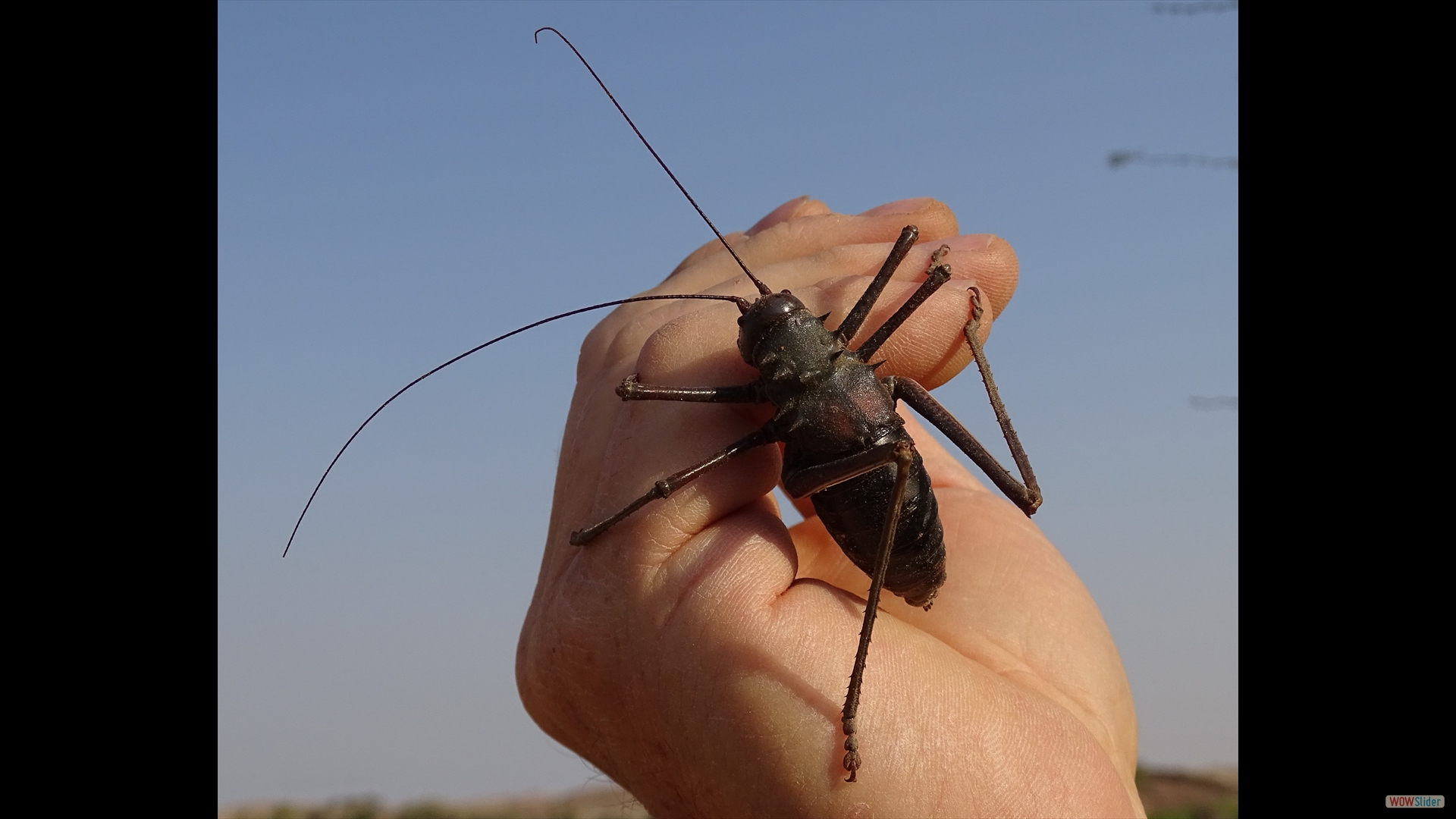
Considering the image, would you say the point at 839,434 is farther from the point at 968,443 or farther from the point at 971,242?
the point at 971,242

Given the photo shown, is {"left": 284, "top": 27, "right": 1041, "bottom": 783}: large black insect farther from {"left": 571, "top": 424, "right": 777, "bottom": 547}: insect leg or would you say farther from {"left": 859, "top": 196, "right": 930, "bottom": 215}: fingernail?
{"left": 859, "top": 196, "right": 930, "bottom": 215}: fingernail

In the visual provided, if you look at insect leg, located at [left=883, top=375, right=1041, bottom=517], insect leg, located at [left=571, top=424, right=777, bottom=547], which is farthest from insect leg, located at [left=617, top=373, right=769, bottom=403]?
insect leg, located at [left=883, top=375, right=1041, bottom=517]

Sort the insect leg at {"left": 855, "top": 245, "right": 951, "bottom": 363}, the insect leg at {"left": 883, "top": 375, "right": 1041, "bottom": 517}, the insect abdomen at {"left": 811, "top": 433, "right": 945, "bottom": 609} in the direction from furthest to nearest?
the insect leg at {"left": 883, "top": 375, "right": 1041, "bottom": 517} < the insect leg at {"left": 855, "top": 245, "right": 951, "bottom": 363} < the insect abdomen at {"left": 811, "top": 433, "right": 945, "bottom": 609}

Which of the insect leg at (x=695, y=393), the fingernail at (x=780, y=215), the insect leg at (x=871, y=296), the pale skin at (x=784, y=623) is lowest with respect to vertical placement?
the pale skin at (x=784, y=623)

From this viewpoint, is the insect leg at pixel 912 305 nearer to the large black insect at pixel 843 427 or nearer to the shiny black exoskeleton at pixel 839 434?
the large black insect at pixel 843 427

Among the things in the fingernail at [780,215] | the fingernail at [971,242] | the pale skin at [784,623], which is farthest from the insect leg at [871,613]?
the fingernail at [780,215]
